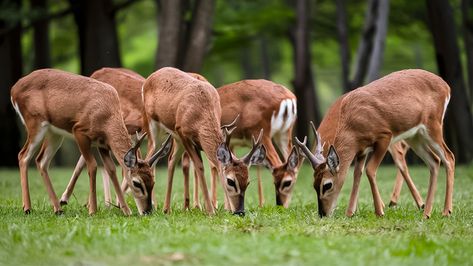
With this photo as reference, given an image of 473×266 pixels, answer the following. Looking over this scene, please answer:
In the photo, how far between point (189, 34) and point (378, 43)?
14.7 feet

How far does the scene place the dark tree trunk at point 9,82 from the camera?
2588cm

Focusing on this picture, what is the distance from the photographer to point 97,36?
23953 millimetres

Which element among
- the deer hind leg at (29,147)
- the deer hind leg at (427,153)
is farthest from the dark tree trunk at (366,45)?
the deer hind leg at (29,147)

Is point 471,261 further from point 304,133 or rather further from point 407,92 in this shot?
point 304,133

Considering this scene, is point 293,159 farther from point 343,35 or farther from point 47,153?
point 343,35

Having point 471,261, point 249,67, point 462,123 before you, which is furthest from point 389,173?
point 249,67

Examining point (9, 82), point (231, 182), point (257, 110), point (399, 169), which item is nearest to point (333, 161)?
point (231, 182)

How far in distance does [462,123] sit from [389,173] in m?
2.76

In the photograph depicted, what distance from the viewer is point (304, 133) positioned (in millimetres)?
27078

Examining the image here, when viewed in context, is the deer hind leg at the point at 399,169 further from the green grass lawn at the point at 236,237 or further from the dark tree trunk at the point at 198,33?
the dark tree trunk at the point at 198,33

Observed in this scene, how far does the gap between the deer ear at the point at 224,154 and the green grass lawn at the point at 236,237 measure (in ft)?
2.09

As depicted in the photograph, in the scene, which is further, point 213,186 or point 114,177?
point 213,186

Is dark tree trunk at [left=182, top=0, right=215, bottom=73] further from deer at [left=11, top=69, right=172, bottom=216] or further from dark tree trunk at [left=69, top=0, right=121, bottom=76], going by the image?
deer at [left=11, top=69, right=172, bottom=216]

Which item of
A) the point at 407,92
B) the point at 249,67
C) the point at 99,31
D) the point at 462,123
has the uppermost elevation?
the point at 407,92
